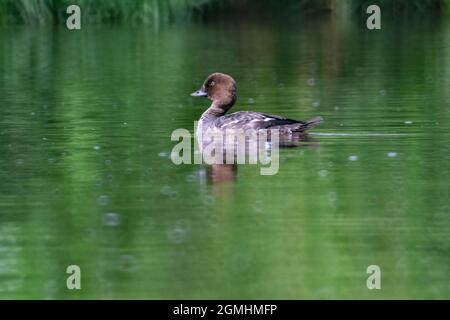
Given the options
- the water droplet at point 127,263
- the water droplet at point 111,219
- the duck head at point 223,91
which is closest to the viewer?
the water droplet at point 127,263

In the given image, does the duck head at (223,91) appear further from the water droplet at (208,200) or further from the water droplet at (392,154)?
A: the water droplet at (208,200)

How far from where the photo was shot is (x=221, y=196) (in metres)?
11.1

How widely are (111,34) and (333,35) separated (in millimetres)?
5399

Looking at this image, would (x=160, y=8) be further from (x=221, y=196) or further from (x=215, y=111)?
(x=221, y=196)

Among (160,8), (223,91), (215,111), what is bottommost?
(215,111)

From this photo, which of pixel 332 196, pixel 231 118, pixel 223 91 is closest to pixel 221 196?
pixel 332 196

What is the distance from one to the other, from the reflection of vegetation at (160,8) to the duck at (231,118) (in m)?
18.5

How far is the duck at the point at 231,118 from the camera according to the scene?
14.6 m

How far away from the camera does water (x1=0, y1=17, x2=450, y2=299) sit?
8484 mm

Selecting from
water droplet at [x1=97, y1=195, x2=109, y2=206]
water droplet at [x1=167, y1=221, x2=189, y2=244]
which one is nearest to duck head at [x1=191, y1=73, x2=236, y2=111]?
water droplet at [x1=97, y1=195, x2=109, y2=206]

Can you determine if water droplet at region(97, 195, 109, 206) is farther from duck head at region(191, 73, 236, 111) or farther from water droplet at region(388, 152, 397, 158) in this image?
duck head at region(191, 73, 236, 111)

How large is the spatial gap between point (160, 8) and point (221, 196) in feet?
88.2

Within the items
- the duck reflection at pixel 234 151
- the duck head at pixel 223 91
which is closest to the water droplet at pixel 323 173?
the duck reflection at pixel 234 151

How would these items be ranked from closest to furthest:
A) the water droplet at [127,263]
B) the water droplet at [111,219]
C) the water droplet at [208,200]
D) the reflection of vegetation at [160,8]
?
the water droplet at [127,263] → the water droplet at [111,219] → the water droplet at [208,200] → the reflection of vegetation at [160,8]
